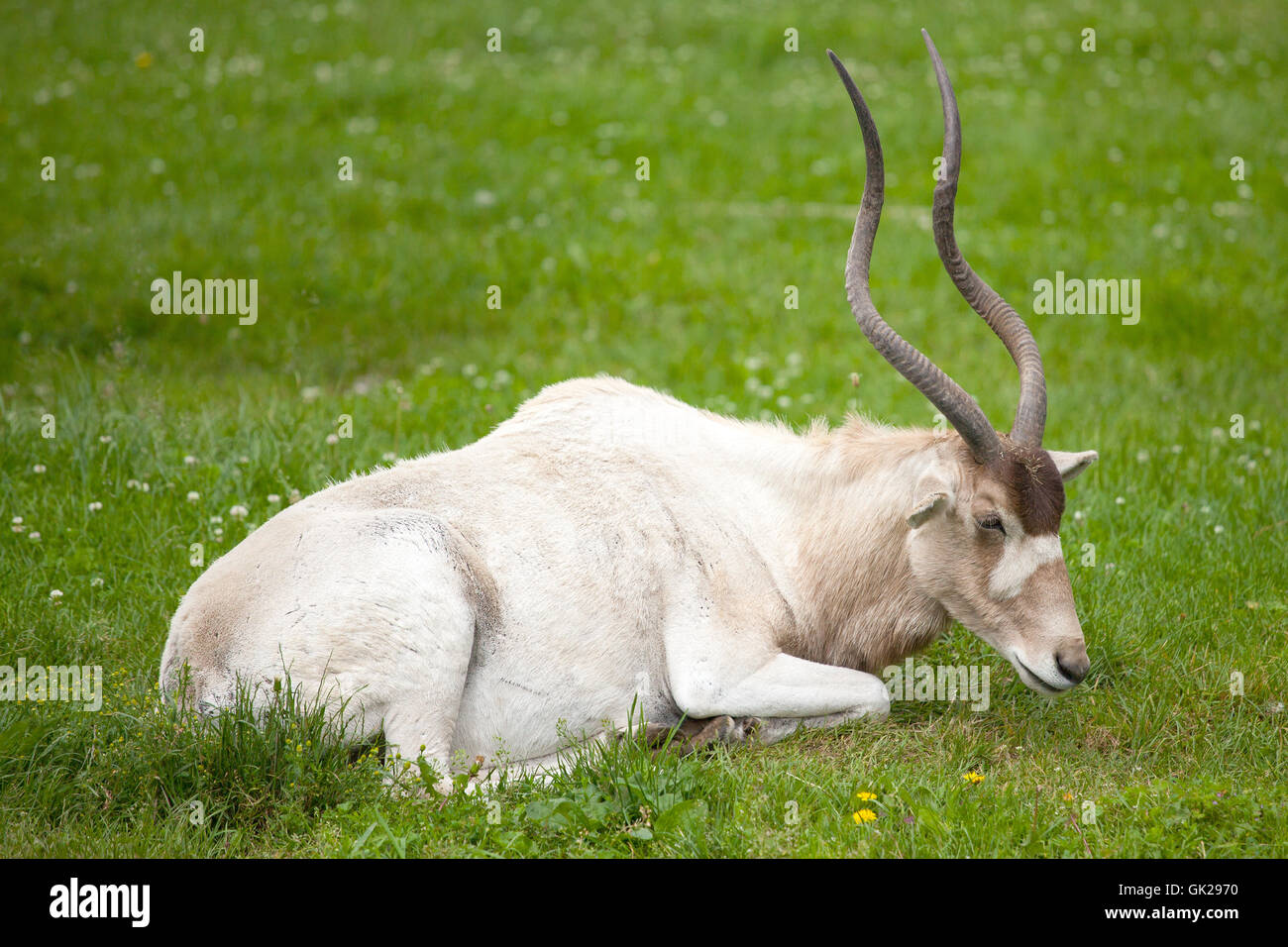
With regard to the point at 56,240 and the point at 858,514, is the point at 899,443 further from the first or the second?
the point at 56,240

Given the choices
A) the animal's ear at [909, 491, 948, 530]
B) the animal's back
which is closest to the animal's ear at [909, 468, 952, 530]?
the animal's ear at [909, 491, 948, 530]

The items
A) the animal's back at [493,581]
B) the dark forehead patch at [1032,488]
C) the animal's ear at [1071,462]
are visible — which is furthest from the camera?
the animal's ear at [1071,462]

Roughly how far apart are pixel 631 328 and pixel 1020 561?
654cm

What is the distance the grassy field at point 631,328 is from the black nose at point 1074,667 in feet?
1.42

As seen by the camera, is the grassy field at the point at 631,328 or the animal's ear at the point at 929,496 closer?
the grassy field at the point at 631,328

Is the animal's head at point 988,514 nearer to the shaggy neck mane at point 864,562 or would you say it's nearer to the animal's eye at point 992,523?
the animal's eye at point 992,523

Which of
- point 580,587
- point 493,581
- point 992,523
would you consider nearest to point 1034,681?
point 992,523

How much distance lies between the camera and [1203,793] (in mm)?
4750

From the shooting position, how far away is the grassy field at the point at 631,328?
482 cm

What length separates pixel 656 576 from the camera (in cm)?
561

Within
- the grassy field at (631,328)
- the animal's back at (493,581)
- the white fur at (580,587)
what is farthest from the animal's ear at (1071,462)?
the animal's back at (493,581)

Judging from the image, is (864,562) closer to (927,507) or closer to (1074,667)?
(927,507)

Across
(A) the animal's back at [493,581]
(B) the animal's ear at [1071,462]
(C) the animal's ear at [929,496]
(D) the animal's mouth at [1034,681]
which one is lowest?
(D) the animal's mouth at [1034,681]

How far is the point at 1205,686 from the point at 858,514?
5.78 ft
